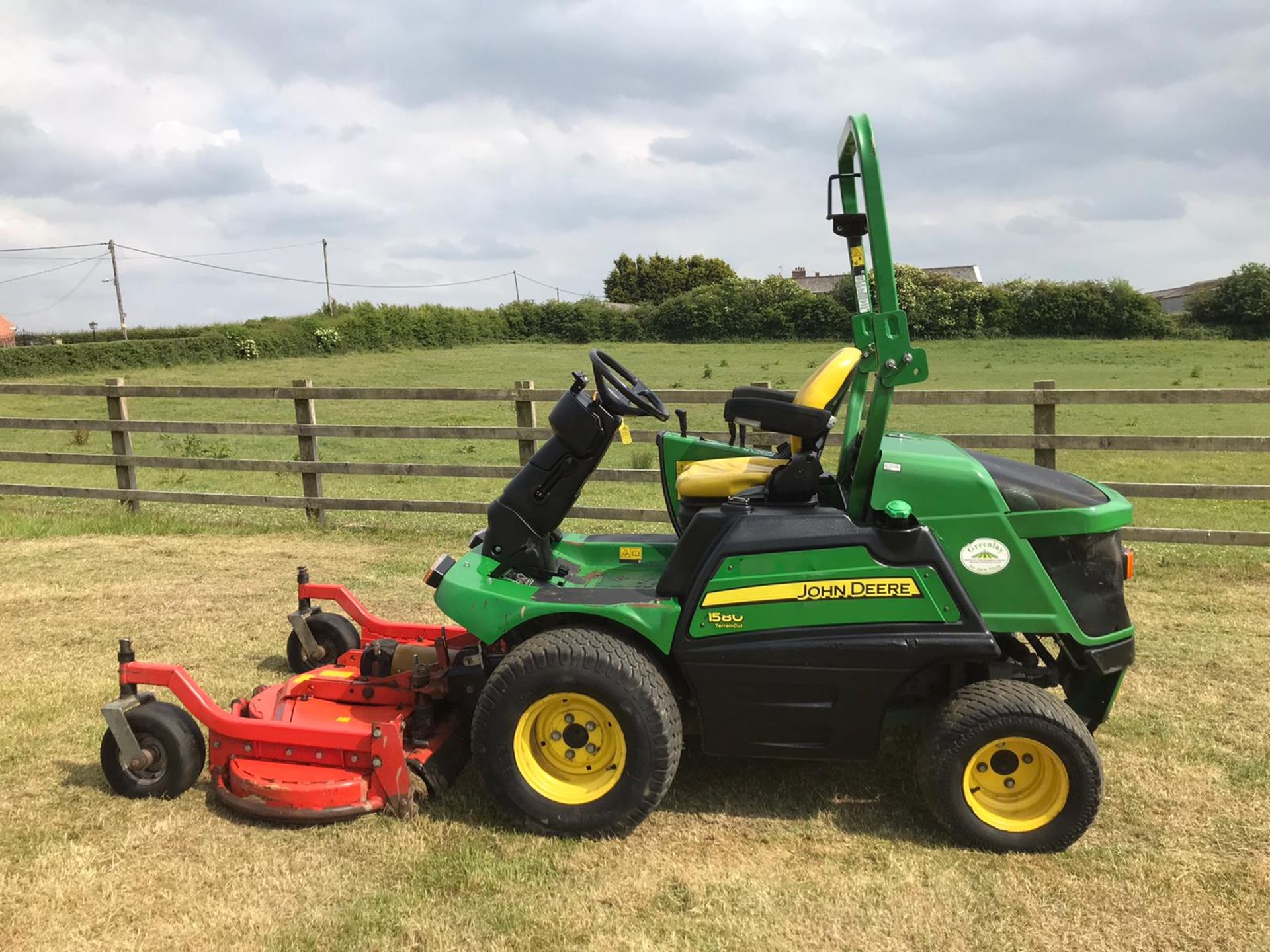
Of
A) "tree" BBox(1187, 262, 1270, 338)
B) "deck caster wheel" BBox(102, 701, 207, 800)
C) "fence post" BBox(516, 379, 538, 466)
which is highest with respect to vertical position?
"tree" BBox(1187, 262, 1270, 338)

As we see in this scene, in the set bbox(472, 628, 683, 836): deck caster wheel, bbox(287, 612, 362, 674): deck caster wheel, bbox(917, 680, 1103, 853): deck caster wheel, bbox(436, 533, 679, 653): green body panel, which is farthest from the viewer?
bbox(287, 612, 362, 674): deck caster wheel

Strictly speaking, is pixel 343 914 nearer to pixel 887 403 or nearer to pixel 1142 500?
pixel 887 403

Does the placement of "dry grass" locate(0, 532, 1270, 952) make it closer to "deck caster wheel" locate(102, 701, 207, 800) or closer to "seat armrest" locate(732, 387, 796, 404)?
"deck caster wheel" locate(102, 701, 207, 800)

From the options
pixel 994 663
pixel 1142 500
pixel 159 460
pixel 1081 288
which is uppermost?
pixel 1081 288

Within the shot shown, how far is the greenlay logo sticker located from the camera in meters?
3.54

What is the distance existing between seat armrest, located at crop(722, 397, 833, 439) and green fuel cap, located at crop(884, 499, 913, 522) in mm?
422

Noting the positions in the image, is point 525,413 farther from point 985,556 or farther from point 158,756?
point 985,556

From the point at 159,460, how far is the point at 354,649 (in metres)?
6.04

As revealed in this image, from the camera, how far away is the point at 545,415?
71.0 ft

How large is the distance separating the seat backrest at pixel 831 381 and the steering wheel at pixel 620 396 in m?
0.59

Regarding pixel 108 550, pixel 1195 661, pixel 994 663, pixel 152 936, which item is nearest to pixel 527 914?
pixel 152 936

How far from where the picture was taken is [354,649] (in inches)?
205

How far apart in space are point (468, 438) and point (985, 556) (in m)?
6.76

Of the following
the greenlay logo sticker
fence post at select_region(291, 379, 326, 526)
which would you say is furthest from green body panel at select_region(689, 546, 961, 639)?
fence post at select_region(291, 379, 326, 526)
